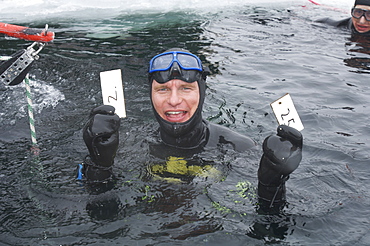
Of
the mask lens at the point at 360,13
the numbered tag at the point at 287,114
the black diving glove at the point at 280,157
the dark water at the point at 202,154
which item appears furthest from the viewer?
the mask lens at the point at 360,13

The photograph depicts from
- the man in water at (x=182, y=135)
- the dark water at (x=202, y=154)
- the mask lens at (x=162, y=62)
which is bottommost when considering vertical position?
the dark water at (x=202, y=154)

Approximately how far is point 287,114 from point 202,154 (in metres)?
1.19

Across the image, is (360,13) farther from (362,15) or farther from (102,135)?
(102,135)

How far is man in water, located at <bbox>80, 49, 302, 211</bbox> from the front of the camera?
313 cm

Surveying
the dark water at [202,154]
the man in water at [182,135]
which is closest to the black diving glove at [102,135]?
the man in water at [182,135]

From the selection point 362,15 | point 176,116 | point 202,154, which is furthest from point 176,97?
point 362,15

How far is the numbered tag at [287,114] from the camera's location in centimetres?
341

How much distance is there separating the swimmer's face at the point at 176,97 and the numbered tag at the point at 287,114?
922mm

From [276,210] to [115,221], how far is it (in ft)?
4.67

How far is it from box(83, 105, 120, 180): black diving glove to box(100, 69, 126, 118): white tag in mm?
249

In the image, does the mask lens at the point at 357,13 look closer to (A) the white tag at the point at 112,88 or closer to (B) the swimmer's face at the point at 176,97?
(B) the swimmer's face at the point at 176,97

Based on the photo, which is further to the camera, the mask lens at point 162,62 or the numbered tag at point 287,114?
the mask lens at point 162,62

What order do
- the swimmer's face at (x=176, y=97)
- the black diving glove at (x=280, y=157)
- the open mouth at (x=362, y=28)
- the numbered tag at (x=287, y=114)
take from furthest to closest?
the open mouth at (x=362, y=28) < the swimmer's face at (x=176, y=97) < the numbered tag at (x=287, y=114) < the black diving glove at (x=280, y=157)

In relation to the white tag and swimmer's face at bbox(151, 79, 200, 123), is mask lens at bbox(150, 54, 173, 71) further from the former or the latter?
the white tag
